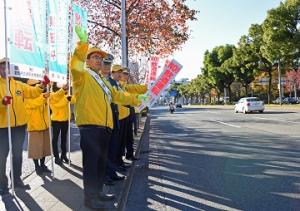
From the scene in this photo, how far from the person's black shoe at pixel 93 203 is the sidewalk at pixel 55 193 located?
79mm

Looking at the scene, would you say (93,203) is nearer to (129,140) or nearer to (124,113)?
(124,113)

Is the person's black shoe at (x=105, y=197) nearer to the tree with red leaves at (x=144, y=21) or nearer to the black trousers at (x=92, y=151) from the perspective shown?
the black trousers at (x=92, y=151)

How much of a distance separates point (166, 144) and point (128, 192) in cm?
692

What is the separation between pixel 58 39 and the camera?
22.7 ft

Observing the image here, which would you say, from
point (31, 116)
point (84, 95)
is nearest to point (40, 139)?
point (31, 116)

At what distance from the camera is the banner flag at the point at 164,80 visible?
870 centimetres

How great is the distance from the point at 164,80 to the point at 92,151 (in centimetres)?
392

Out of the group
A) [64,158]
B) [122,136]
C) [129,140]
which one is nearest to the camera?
[122,136]

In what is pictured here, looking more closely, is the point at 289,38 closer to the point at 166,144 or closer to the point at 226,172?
the point at 166,144

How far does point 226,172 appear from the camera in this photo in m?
8.14

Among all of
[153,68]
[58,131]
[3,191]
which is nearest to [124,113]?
[58,131]

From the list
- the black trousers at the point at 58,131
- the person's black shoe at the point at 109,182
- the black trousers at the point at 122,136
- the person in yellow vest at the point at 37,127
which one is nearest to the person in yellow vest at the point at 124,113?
the black trousers at the point at 122,136

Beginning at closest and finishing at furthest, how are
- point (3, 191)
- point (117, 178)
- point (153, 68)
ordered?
1. point (3, 191)
2. point (117, 178)
3. point (153, 68)

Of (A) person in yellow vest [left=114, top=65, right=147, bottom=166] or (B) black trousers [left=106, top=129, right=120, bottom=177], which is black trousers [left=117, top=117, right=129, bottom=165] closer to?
(A) person in yellow vest [left=114, top=65, right=147, bottom=166]
